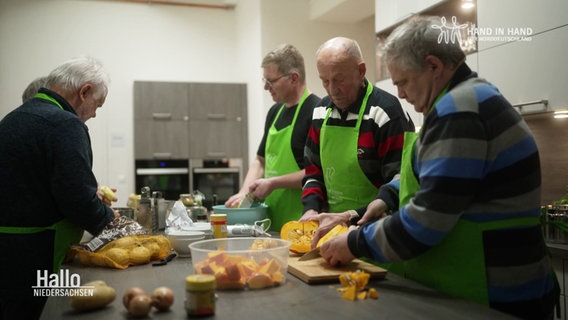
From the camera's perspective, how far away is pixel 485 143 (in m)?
1.12

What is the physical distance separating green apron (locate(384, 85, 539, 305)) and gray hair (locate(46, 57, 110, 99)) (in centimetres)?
115

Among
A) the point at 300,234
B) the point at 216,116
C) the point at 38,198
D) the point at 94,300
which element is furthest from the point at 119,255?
the point at 216,116

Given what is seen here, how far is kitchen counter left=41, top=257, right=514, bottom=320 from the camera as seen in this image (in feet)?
3.41

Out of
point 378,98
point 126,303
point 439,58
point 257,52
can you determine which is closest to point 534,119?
point 378,98

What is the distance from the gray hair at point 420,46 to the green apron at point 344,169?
64cm

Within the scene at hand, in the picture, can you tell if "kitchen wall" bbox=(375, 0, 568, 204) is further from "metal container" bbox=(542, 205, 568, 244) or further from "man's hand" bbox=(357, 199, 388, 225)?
"man's hand" bbox=(357, 199, 388, 225)

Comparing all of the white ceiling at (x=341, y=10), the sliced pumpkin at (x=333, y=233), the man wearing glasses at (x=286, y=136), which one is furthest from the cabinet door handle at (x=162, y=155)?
the sliced pumpkin at (x=333, y=233)

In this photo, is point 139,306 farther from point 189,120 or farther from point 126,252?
point 189,120

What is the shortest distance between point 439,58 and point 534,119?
6.24ft

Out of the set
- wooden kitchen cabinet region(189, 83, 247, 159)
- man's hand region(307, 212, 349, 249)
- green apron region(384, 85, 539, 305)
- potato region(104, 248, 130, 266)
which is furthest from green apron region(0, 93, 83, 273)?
wooden kitchen cabinet region(189, 83, 247, 159)

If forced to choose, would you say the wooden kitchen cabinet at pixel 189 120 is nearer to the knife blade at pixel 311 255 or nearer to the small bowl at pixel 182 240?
the small bowl at pixel 182 240

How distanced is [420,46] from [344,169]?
30.0 inches

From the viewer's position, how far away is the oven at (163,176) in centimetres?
526

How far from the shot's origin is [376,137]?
6.08ft
